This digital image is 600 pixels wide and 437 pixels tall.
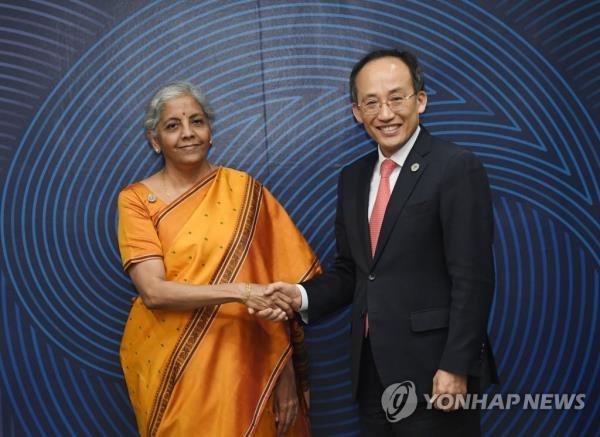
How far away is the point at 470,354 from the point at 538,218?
1.17 m

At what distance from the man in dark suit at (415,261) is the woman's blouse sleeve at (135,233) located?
672 mm

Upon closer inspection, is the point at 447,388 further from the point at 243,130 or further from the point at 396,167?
the point at 243,130

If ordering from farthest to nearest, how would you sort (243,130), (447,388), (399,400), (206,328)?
(243,130)
(206,328)
(399,400)
(447,388)

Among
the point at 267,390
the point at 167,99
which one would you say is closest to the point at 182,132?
the point at 167,99

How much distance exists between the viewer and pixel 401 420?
216 cm

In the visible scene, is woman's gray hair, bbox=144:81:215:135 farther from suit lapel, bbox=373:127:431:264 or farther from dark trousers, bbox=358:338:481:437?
dark trousers, bbox=358:338:481:437

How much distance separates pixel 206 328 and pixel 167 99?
81cm

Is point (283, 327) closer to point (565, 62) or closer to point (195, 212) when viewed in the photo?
point (195, 212)

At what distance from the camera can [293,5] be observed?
2.97m

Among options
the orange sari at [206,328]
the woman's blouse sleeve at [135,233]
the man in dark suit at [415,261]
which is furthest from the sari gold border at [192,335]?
the man in dark suit at [415,261]

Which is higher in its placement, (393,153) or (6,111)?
(6,111)

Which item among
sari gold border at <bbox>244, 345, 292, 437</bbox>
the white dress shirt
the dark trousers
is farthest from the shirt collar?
sari gold border at <bbox>244, 345, 292, 437</bbox>

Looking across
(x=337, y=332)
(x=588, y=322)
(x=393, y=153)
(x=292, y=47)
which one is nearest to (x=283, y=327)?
(x=337, y=332)

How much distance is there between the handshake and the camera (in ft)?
7.95
